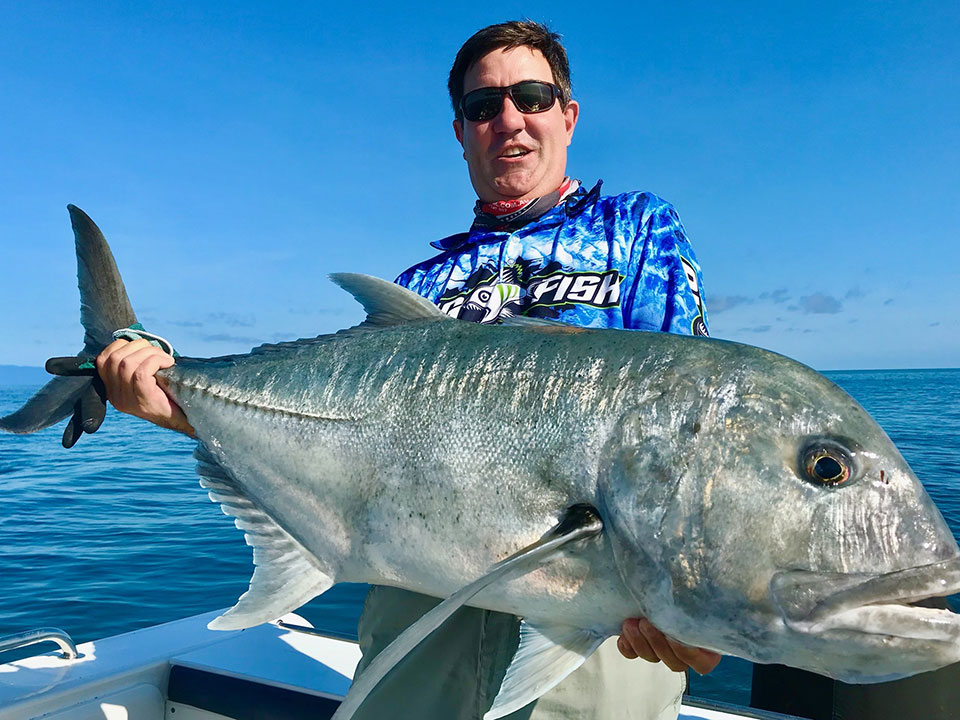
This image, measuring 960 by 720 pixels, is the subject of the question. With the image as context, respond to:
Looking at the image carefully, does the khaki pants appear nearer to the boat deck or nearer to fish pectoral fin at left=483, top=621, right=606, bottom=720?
fish pectoral fin at left=483, top=621, right=606, bottom=720

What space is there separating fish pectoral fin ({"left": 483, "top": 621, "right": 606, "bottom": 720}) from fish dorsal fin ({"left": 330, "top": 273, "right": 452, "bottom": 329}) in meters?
0.97

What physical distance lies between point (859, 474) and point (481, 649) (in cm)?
128

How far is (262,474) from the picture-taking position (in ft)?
7.82

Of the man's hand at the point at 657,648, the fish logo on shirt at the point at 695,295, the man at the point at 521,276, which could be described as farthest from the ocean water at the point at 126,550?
the man's hand at the point at 657,648

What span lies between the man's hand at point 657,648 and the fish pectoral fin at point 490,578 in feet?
0.84

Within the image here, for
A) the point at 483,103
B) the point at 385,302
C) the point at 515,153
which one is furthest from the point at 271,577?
the point at 483,103

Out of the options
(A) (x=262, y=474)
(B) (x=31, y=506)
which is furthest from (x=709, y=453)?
(B) (x=31, y=506)

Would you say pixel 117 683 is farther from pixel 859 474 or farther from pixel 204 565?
pixel 204 565

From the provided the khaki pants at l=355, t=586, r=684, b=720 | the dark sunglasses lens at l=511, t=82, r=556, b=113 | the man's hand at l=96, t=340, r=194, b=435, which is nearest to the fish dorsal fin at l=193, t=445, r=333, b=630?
the khaki pants at l=355, t=586, r=684, b=720

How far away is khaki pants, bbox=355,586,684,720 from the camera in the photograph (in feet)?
7.19

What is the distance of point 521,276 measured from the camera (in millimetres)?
2762

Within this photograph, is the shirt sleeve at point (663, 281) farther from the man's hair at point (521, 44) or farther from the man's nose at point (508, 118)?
the man's hair at point (521, 44)

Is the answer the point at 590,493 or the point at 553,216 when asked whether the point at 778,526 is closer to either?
the point at 590,493

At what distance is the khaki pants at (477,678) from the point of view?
2.19m
